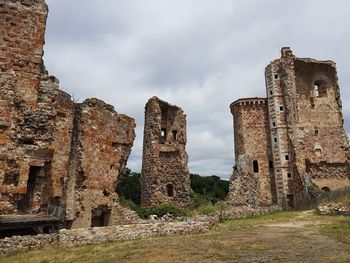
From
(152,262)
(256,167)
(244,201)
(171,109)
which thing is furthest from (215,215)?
(256,167)

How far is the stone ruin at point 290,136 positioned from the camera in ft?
99.5

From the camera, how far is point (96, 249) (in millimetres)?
10508

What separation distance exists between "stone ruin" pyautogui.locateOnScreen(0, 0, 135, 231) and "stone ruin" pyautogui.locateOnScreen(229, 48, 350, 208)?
663 inches

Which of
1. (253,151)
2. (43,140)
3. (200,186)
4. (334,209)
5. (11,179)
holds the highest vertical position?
(253,151)

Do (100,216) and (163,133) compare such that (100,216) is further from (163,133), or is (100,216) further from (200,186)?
(200,186)

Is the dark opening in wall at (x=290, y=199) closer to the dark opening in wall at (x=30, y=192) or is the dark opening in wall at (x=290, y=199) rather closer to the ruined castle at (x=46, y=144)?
the ruined castle at (x=46, y=144)

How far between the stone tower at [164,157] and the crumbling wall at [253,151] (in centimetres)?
670

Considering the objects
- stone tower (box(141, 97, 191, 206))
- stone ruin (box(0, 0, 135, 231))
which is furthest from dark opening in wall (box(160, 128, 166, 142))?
stone ruin (box(0, 0, 135, 231))

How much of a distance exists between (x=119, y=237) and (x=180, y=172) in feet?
42.0

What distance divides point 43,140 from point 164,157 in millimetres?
14989

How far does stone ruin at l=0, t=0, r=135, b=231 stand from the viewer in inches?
409

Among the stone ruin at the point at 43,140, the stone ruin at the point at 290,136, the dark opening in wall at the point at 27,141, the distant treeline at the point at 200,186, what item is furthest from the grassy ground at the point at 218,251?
the distant treeline at the point at 200,186

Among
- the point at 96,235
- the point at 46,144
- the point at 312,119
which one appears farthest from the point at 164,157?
the point at 312,119

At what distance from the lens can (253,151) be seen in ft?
108
